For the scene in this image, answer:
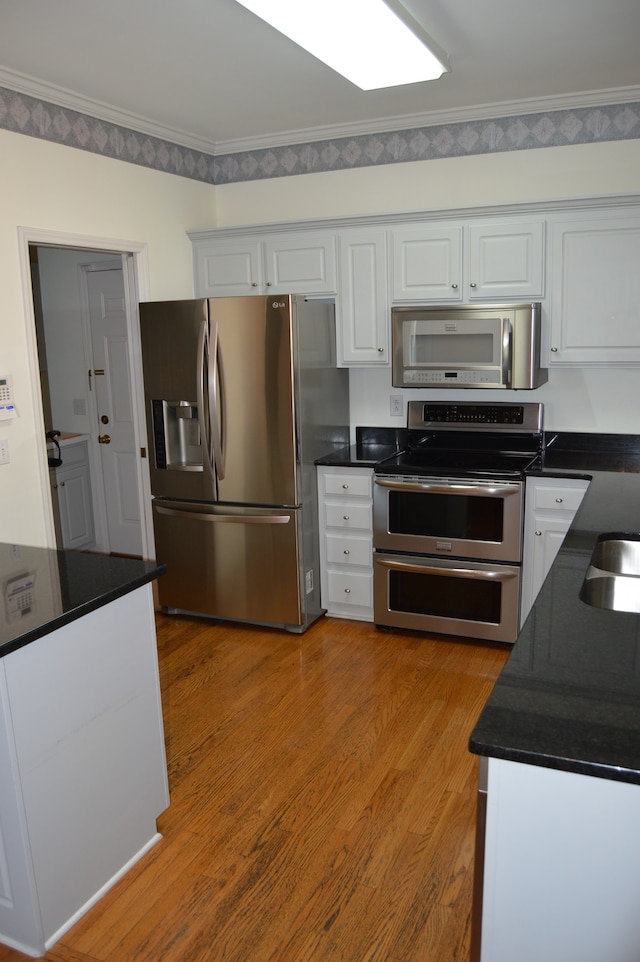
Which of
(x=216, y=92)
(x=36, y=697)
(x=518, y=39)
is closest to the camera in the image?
(x=36, y=697)

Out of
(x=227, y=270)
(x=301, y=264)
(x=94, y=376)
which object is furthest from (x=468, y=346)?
(x=94, y=376)

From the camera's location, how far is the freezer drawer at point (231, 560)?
12.8 feet

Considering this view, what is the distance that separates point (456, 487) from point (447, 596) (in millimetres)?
560

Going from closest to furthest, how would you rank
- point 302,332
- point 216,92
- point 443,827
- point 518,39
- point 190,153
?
point 443,827 → point 518,39 → point 216,92 → point 302,332 → point 190,153

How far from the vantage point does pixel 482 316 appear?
3.65 meters

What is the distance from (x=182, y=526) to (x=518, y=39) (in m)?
2.71

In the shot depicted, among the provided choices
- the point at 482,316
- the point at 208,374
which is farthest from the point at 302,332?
the point at 482,316

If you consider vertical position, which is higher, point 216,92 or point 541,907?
point 216,92

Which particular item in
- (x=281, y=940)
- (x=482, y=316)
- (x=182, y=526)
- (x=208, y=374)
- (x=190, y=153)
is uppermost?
(x=190, y=153)

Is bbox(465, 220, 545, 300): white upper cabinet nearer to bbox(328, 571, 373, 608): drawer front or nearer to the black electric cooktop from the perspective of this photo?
the black electric cooktop

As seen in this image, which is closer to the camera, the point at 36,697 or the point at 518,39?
the point at 36,697

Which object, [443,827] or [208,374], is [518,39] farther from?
[443,827]

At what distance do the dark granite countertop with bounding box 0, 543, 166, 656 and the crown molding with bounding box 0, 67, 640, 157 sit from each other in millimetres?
2091

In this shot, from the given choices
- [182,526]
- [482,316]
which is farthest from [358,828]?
[482,316]
